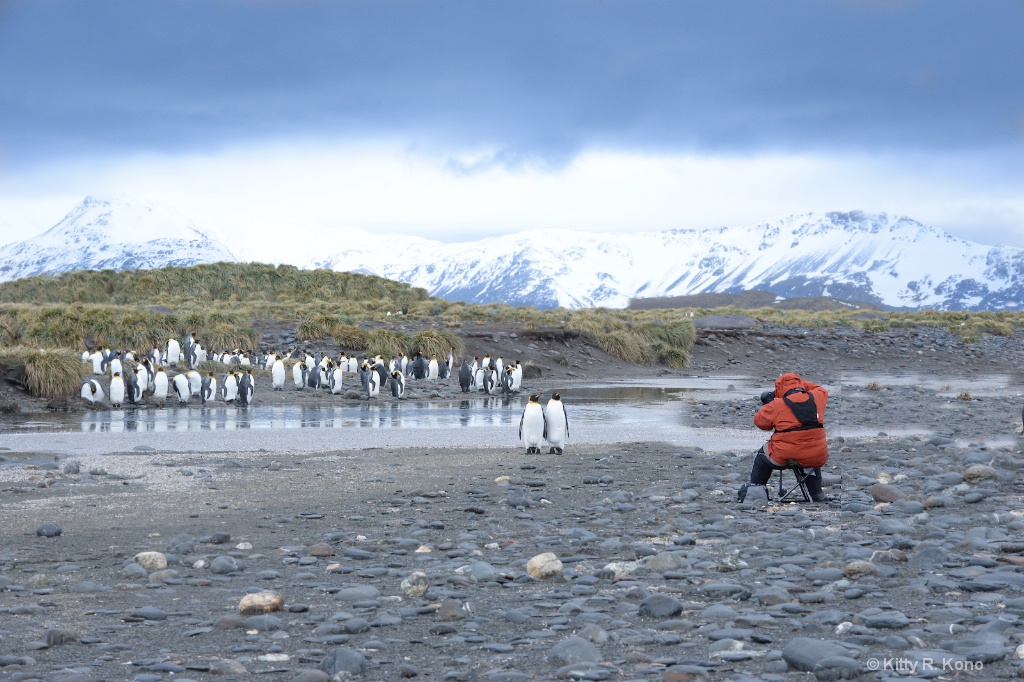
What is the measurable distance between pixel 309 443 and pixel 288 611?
8.75 m

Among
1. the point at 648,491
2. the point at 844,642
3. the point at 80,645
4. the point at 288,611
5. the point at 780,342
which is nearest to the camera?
the point at 844,642

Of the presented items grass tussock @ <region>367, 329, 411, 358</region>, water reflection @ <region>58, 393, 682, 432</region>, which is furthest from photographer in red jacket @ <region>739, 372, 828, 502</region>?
grass tussock @ <region>367, 329, 411, 358</region>

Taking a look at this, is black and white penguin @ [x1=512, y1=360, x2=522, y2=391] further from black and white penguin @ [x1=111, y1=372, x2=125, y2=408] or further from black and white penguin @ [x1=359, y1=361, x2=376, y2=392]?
black and white penguin @ [x1=111, y1=372, x2=125, y2=408]

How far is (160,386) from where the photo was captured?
20.2m

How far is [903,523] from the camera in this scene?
253 inches

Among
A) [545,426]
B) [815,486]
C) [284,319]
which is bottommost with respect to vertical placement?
[815,486]

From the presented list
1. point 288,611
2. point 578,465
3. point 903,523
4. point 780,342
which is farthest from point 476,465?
point 780,342

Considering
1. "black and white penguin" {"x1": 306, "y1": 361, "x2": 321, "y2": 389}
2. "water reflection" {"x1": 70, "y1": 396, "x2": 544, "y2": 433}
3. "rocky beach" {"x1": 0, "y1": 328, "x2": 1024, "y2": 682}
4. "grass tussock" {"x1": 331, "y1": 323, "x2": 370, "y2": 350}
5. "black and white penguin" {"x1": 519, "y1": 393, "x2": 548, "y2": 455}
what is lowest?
"rocky beach" {"x1": 0, "y1": 328, "x2": 1024, "y2": 682}

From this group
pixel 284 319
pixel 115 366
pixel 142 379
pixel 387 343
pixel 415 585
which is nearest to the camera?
pixel 415 585

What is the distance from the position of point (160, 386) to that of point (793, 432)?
1552 centimetres

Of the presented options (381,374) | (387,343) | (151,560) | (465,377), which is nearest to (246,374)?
(381,374)

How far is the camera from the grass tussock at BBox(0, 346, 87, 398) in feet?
61.4

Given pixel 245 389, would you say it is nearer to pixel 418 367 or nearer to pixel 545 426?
pixel 418 367

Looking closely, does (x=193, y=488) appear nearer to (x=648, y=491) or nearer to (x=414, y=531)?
(x=414, y=531)
